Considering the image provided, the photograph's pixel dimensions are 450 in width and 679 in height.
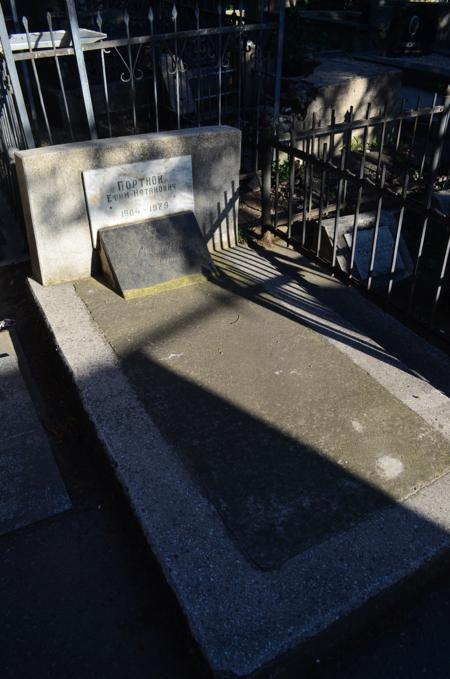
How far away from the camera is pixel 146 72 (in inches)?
363

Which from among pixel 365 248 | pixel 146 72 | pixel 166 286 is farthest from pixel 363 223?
pixel 146 72

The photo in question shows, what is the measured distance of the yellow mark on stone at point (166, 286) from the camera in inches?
174

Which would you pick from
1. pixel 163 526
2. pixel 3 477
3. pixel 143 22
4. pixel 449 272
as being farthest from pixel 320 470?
pixel 143 22

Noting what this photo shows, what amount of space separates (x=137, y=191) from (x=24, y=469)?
242 cm

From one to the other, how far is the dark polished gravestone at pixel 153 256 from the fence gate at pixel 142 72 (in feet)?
2.90

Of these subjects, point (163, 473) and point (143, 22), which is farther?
point (143, 22)

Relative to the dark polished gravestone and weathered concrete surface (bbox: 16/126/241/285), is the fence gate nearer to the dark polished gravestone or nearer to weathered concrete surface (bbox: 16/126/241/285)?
weathered concrete surface (bbox: 16/126/241/285)

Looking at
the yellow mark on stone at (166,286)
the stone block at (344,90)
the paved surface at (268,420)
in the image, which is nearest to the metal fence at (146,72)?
the stone block at (344,90)

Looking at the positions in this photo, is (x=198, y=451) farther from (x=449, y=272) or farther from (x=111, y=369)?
(x=449, y=272)

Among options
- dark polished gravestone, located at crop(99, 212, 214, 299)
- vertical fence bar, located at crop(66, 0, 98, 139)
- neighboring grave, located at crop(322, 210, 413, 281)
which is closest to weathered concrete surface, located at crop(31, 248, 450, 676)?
dark polished gravestone, located at crop(99, 212, 214, 299)

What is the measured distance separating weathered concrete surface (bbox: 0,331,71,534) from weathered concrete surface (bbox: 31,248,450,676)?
366 millimetres

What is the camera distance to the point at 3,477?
3.11 m

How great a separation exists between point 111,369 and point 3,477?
2.98 ft

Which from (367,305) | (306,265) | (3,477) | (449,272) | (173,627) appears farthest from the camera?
(449,272)
